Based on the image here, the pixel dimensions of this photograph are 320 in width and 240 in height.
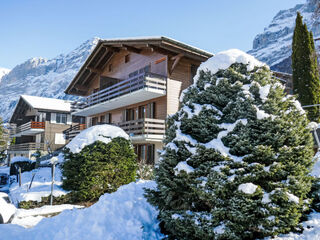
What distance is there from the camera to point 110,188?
34.8ft

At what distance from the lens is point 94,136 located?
11203 millimetres

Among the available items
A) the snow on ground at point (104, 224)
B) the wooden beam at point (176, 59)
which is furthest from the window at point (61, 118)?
the snow on ground at point (104, 224)

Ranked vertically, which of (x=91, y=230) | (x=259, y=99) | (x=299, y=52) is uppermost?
(x=299, y=52)

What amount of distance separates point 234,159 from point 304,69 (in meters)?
15.3

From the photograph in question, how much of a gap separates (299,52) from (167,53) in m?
9.58

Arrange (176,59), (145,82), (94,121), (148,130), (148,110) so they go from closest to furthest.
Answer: (148,130)
(145,82)
(176,59)
(148,110)
(94,121)

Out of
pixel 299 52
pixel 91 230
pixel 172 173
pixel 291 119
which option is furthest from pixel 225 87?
pixel 299 52

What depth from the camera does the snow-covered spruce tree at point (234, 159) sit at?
176 inches

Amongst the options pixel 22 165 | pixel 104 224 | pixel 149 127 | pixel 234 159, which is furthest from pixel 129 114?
pixel 234 159

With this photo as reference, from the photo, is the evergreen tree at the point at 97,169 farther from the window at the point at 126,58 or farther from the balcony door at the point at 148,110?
the window at the point at 126,58

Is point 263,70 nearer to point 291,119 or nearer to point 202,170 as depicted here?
point 291,119

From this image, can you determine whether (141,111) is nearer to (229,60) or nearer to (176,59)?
(176,59)

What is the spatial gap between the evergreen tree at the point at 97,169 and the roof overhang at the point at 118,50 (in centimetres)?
871

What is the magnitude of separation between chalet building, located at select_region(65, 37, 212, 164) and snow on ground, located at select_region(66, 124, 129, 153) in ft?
15.8
